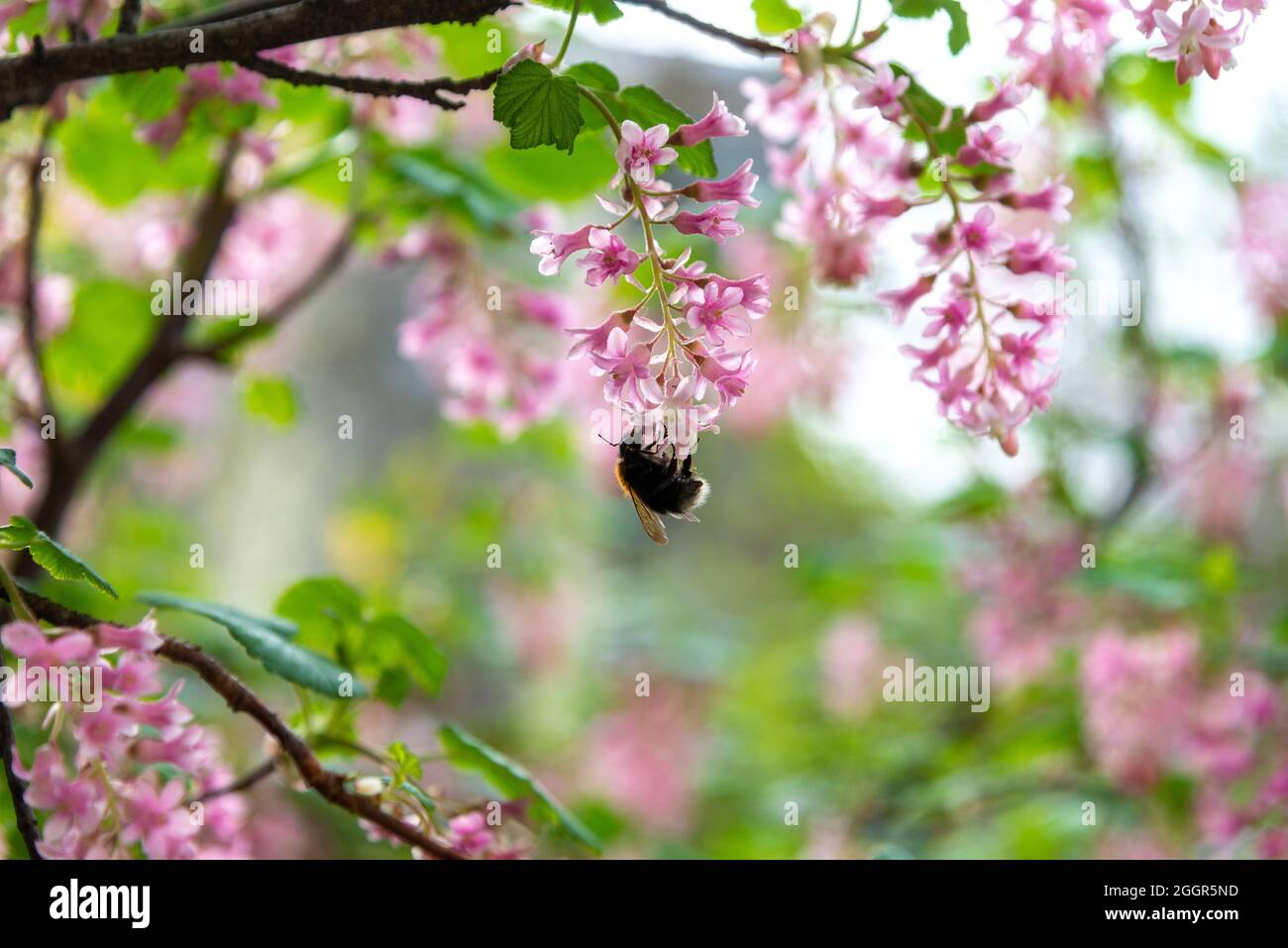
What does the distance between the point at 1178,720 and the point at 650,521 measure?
138cm

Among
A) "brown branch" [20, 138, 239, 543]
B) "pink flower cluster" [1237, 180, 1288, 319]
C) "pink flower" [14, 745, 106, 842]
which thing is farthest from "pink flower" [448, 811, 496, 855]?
"pink flower cluster" [1237, 180, 1288, 319]

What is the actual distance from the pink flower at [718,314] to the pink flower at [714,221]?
37 mm

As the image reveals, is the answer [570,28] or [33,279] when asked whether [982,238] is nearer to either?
[570,28]

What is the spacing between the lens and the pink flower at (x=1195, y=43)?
846 millimetres

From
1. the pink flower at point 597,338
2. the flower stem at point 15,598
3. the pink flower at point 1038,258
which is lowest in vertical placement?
the flower stem at point 15,598

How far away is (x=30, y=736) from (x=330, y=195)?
828mm

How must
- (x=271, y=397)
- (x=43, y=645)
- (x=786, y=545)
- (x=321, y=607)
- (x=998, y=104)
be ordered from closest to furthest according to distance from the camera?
(x=43, y=645)
(x=998, y=104)
(x=321, y=607)
(x=271, y=397)
(x=786, y=545)

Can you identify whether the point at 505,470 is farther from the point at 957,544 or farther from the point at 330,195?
the point at 330,195

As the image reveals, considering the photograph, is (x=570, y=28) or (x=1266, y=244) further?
(x=1266, y=244)

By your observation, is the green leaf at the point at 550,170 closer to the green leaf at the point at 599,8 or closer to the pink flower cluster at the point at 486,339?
the pink flower cluster at the point at 486,339

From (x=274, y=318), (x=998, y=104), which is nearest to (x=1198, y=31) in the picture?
(x=998, y=104)

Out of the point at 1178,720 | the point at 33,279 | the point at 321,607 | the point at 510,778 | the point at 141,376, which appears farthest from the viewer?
the point at 1178,720

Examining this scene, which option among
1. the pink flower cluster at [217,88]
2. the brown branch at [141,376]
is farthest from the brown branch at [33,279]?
the pink flower cluster at [217,88]

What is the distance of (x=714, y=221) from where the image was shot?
807mm
